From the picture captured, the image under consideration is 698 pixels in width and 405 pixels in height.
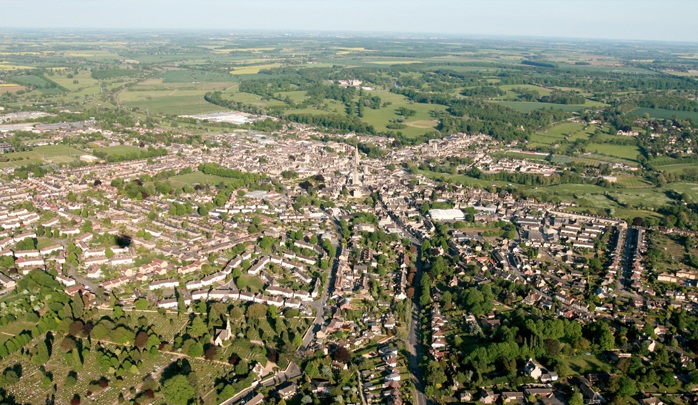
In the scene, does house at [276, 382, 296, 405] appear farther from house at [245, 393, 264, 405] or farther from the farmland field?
the farmland field

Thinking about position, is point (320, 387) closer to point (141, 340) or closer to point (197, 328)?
point (197, 328)

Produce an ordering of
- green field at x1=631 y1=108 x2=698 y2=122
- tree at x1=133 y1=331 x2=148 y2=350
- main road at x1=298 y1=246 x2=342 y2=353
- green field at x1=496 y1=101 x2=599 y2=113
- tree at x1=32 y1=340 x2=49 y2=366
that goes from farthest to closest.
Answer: green field at x1=496 y1=101 x2=599 y2=113
green field at x1=631 y1=108 x2=698 y2=122
main road at x1=298 y1=246 x2=342 y2=353
tree at x1=133 y1=331 x2=148 y2=350
tree at x1=32 y1=340 x2=49 y2=366

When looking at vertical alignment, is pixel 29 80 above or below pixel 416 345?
above

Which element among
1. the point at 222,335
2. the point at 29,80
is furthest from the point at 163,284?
the point at 29,80

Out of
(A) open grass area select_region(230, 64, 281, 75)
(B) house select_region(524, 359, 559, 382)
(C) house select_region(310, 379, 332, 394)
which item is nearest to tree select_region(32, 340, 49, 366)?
(C) house select_region(310, 379, 332, 394)

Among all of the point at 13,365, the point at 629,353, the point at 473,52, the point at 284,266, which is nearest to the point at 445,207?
the point at 284,266
